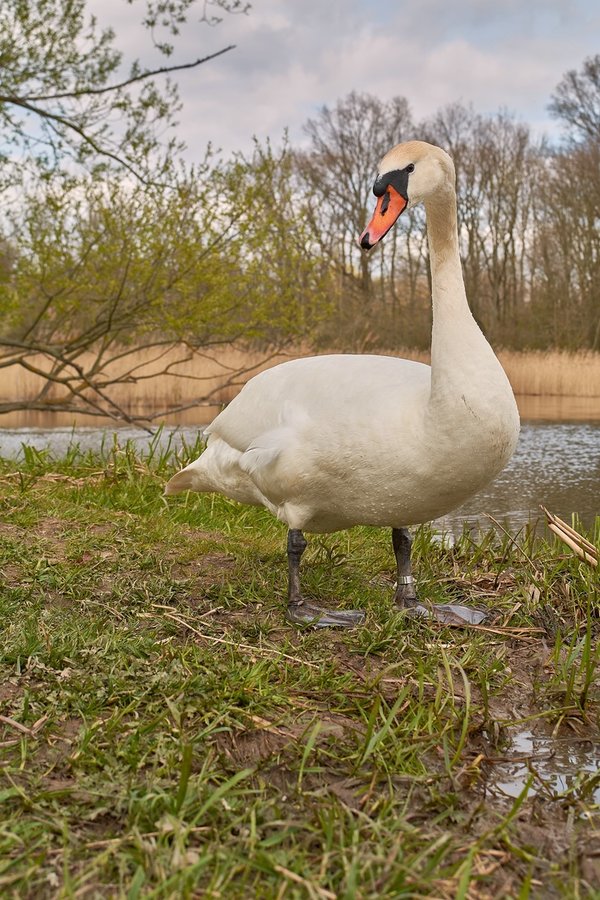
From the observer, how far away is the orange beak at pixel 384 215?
2.94 m

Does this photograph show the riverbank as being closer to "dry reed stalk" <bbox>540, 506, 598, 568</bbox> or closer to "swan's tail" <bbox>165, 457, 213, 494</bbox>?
"swan's tail" <bbox>165, 457, 213, 494</bbox>

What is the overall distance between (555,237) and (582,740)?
24813 millimetres

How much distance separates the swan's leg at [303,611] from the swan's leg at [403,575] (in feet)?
0.79

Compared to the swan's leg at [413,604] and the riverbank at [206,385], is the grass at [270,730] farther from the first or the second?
the riverbank at [206,385]

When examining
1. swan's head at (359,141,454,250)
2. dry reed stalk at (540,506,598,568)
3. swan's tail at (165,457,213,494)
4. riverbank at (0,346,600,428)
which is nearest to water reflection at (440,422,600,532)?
dry reed stalk at (540,506,598,568)

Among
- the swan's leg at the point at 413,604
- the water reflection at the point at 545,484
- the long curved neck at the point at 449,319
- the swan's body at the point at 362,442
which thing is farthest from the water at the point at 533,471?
the long curved neck at the point at 449,319

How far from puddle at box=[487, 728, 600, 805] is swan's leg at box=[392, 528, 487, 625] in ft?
2.69

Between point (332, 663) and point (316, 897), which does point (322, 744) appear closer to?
point (332, 663)

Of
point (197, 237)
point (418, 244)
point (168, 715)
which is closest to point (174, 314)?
point (197, 237)

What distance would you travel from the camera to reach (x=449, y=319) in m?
3.06

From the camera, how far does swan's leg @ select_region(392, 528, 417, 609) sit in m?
3.59

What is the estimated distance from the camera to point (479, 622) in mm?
3477

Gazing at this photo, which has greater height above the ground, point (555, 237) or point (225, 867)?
point (555, 237)

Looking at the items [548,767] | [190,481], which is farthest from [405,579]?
[548,767]
